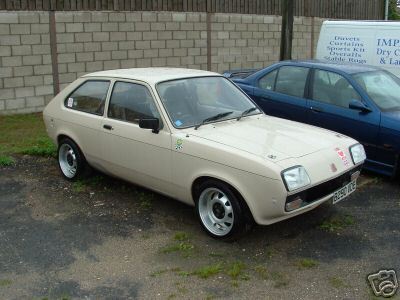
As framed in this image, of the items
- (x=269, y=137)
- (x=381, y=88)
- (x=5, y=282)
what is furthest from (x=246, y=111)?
(x=5, y=282)

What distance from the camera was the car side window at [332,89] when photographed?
6762mm

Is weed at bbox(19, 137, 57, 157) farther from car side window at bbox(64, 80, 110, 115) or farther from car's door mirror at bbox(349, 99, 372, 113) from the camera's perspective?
car's door mirror at bbox(349, 99, 372, 113)

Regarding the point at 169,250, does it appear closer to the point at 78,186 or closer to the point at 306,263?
the point at 306,263

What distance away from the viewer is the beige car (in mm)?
4363

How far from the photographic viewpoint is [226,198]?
4598mm

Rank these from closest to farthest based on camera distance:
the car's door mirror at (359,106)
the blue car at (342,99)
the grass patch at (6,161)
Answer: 1. the blue car at (342,99)
2. the car's door mirror at (359,106)
3. the grass patch at (6,161)

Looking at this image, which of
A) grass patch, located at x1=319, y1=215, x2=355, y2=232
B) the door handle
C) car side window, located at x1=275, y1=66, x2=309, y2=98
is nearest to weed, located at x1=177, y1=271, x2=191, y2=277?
grass patch, located at x1=319, y1=215, x2=355, y2=232

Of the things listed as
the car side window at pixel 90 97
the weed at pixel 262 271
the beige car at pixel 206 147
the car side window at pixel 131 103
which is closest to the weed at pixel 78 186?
the beige car at pixel 206 147

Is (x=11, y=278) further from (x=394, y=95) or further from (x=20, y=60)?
(x=20, y=60)

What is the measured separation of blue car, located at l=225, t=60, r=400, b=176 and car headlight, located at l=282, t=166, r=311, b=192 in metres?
2.33

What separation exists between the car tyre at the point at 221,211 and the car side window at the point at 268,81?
132 inches

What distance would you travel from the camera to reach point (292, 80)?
744cm

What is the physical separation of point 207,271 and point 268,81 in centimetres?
429

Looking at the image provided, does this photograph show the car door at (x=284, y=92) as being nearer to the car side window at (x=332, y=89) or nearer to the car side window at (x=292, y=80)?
the car side window at (x=292, y=80)
